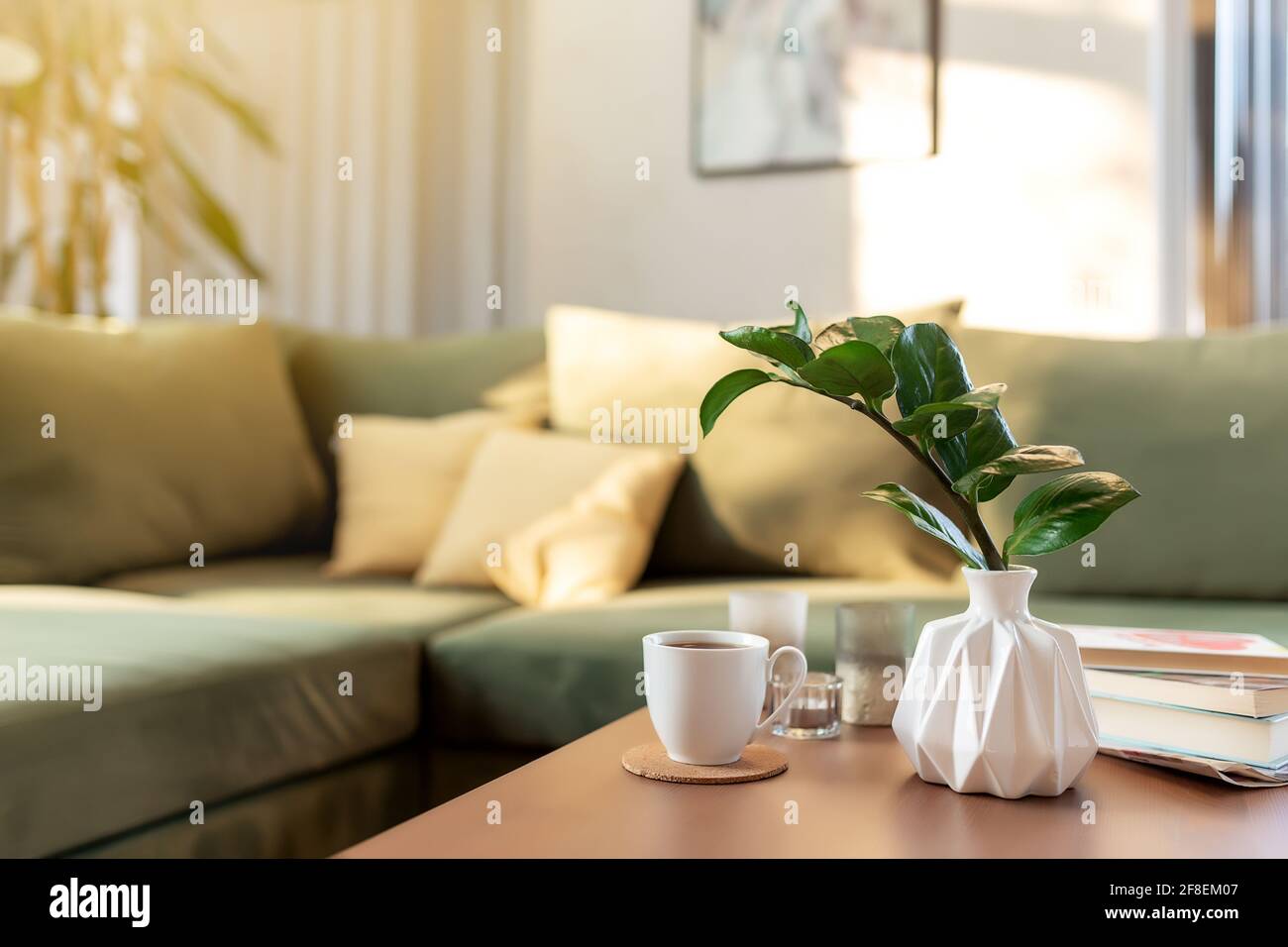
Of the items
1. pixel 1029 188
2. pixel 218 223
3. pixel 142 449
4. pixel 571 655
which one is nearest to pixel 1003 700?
pixel 571 655

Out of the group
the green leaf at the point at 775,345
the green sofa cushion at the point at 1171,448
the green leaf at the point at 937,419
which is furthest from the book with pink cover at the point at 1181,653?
the green sofa cushion at the point at 1171,448

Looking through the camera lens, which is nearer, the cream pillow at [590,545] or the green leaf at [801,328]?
the green leaf at [801,328]

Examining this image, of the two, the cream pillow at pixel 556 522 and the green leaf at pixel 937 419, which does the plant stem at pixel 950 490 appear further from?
the cream pillow at pixel 556 522

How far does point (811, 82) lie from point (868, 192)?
1.00ft

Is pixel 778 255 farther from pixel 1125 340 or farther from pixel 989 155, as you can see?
pixel 1125 340

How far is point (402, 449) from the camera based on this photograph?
2.15 meters

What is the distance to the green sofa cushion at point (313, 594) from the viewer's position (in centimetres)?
167

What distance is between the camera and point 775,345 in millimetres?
792

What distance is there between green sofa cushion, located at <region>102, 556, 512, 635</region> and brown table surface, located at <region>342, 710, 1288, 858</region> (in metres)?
0.81

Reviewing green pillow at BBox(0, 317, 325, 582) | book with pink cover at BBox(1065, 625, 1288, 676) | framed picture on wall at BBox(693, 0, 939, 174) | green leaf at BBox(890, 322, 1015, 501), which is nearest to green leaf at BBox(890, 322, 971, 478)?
green leaf at BBox(890, 322, 1015, 501)

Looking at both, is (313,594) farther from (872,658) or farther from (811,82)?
(811,82)

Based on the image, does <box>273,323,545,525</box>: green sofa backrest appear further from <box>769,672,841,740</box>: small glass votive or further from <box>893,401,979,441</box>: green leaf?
<box>893,401,979,441</box>: green leaf

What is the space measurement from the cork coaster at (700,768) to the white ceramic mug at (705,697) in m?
0.01
